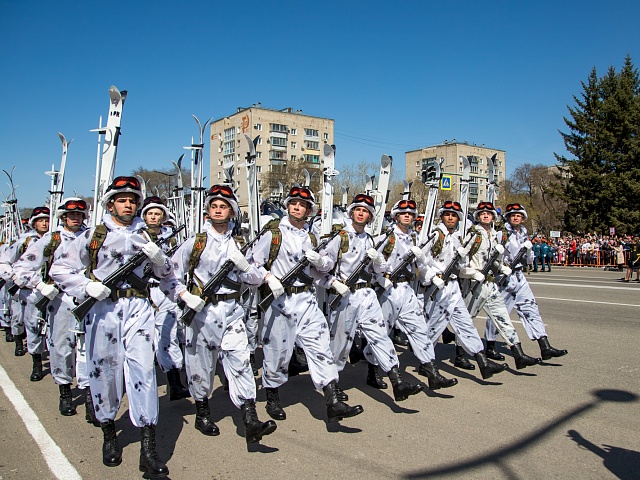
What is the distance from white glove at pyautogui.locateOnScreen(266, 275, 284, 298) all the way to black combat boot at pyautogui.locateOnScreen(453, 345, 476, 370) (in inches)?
127

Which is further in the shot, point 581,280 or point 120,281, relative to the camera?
point 581,280

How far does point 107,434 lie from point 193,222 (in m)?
4.75

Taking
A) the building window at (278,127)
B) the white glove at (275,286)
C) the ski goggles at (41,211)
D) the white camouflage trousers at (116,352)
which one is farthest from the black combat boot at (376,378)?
the building window at (278,127)

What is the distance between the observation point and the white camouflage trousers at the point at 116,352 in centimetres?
441

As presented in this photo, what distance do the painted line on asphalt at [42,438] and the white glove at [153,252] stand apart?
1688 mm

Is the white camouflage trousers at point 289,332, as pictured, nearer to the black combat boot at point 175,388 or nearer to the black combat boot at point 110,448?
the black combat boot at point 175,388

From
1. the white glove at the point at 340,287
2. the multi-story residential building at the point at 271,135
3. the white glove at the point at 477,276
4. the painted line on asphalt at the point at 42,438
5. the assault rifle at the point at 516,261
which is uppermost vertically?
the multi-story residential building at the point at 271,135

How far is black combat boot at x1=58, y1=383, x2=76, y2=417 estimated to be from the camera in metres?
5.61

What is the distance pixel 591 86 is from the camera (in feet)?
130

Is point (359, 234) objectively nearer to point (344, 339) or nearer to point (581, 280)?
point (344, 339)

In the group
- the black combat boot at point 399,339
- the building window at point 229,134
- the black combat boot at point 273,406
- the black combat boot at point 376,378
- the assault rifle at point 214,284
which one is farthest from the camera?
the building window at point 229,134

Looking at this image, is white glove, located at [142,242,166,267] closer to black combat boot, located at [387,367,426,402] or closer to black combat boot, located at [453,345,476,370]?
black combat boot, located at [387,367,426,402]

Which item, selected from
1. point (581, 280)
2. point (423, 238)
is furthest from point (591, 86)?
point (423, 238)

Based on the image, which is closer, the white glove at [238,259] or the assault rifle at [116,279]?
the assault rifle at [116,279]
